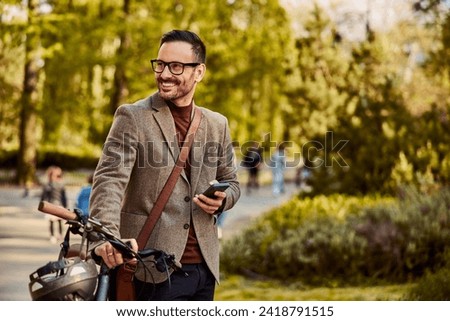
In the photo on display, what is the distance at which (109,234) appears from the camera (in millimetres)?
2742

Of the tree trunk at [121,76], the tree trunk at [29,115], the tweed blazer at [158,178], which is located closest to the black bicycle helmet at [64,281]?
the tweed blazer at [158,178]

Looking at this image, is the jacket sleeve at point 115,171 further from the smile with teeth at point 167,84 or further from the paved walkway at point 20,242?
the paved walkway at point 20,242

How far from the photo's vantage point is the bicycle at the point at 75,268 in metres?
2.63

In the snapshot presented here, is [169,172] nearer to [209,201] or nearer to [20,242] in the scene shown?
[209,201]

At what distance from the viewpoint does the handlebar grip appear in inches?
102

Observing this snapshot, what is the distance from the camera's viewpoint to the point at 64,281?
2.63m

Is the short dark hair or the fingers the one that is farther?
the short dark hair

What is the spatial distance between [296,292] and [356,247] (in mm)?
708

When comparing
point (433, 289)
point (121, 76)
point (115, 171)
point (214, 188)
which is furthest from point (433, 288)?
point (121, 76)

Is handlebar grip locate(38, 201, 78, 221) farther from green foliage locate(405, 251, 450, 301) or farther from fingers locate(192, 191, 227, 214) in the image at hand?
green foliage locate(405, 251, 450, 301)

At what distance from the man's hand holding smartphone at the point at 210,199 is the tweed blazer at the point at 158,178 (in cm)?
9

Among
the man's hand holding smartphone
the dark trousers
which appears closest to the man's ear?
the man's hand holding smartphone

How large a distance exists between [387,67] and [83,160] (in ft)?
11.4

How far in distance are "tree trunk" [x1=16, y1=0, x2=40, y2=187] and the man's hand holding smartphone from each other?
446 centimetres
